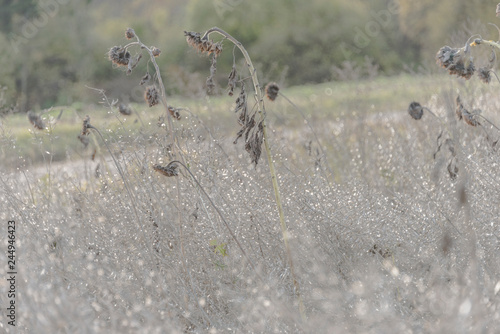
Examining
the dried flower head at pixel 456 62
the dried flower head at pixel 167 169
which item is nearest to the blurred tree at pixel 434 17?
the dried flower head at pixel 456 62

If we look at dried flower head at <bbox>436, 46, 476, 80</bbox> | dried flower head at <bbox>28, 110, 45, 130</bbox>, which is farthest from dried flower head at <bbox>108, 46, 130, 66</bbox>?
dried flower head at <bbox>436, 46, 476, 80</bbox>

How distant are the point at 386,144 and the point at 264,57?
1681 cm

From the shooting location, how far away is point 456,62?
106 inches

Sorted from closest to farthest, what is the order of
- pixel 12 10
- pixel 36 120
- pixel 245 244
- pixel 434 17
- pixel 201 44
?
pixel 201 44, pixel 245 244, pixel 36 120, pixel 434 17, pixel 12 10

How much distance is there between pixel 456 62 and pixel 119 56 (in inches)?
50.7

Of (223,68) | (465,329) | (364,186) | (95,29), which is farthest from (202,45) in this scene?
(95,29)

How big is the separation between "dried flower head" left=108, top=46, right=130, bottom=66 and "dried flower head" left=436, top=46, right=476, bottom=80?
3.95 feet

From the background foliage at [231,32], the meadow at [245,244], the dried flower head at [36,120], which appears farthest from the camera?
the background foliage at [231,32]

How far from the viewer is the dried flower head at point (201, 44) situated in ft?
8.04

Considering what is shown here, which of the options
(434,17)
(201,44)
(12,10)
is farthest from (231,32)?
(201,44)

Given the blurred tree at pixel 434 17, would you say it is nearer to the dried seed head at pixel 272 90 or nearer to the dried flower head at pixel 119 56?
A: the dried seed head at pixel 272 90

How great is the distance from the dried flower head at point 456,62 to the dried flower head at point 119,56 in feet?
3.95

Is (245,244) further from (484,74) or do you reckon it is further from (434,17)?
(434,17)

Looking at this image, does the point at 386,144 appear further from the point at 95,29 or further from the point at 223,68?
the point at 95,29
